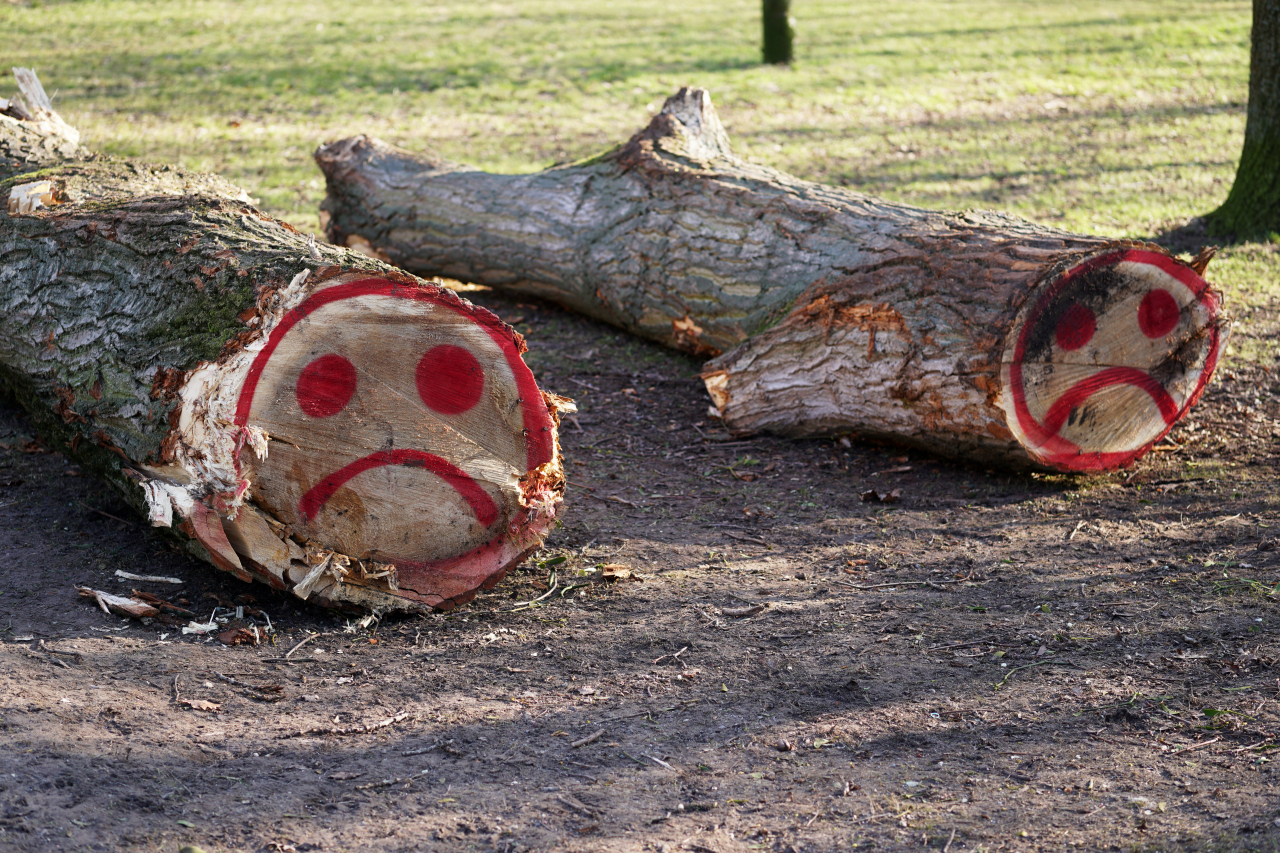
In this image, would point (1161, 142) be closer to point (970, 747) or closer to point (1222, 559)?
point (1222, 559)

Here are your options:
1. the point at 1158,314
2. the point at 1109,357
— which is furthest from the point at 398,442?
the point at 1158,314

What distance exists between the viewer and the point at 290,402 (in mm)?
3205

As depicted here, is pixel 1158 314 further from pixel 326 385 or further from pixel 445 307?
pixel 326 385

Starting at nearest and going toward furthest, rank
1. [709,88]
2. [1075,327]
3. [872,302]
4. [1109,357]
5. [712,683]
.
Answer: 1. [712,683]
2. [1075,327]
3. [1109,357]
4. [872,302]
5. [709,88]

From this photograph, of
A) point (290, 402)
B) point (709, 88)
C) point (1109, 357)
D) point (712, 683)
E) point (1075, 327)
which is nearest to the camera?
point (712, 683)

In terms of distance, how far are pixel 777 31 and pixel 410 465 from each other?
962cm

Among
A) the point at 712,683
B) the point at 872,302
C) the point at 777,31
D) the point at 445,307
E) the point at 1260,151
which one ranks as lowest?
the point at 712,683

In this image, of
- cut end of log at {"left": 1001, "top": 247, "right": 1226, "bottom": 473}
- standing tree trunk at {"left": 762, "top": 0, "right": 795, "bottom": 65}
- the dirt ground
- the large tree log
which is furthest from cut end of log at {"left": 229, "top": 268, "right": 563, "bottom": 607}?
standing tree trunk at {"left": 762, "top": 0, "right": 795, "bottom": 65}

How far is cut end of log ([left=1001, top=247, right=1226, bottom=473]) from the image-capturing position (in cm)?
426

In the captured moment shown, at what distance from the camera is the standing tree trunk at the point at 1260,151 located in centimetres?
698

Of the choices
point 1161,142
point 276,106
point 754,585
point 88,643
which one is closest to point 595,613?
point 754,585

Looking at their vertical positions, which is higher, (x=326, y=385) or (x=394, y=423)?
(x=394, y=423)

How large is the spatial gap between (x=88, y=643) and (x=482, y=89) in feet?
27.4

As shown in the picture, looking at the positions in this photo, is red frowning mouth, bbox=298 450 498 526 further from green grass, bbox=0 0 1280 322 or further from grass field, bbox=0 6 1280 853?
green grass, bbox=0 0 1280 322
